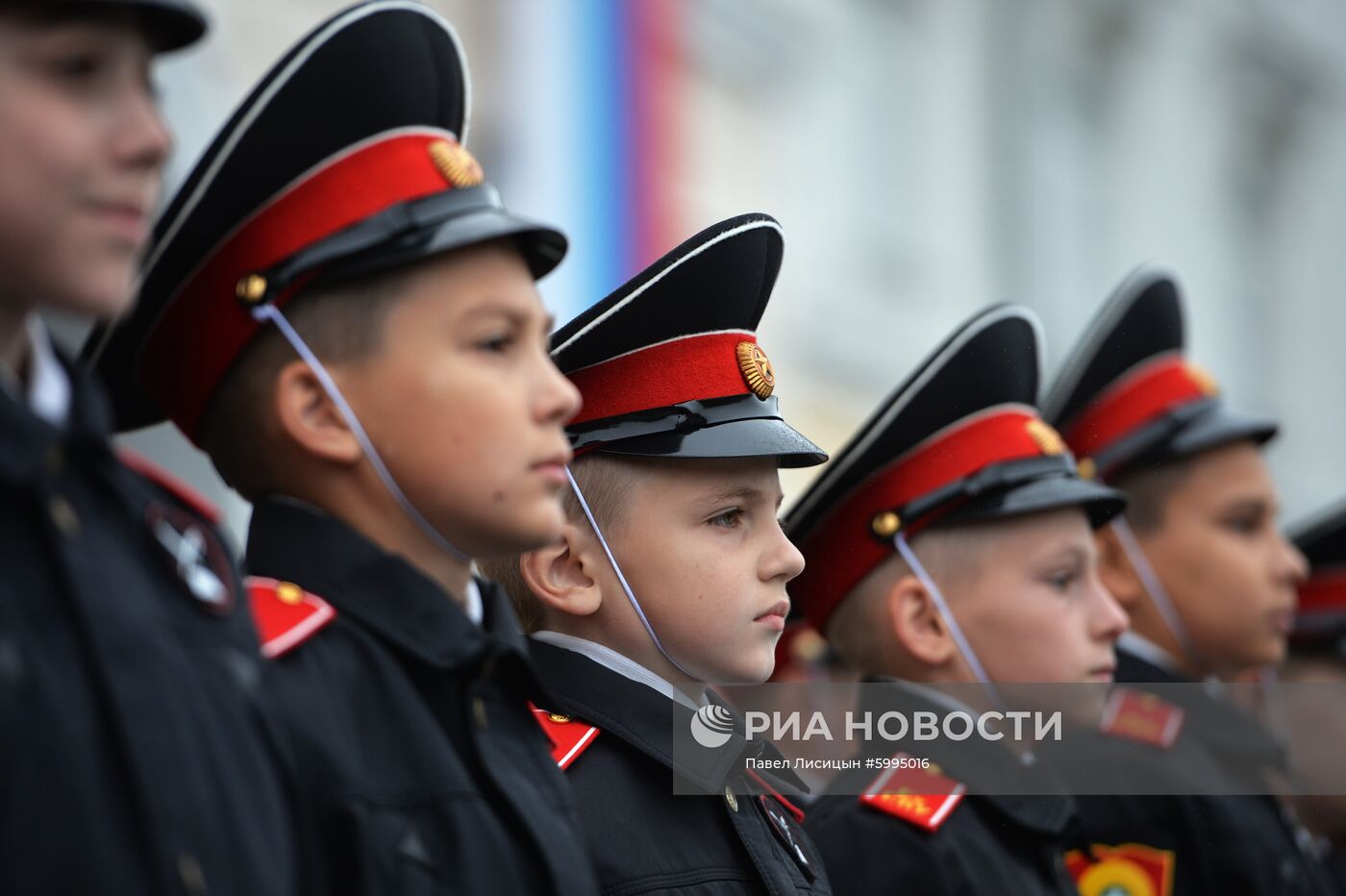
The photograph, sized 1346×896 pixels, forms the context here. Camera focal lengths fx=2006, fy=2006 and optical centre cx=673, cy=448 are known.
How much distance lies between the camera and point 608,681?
3027 millimetres

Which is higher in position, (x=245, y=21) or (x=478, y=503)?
(x=478, y=503)

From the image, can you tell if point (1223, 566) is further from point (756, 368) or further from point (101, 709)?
point (101, 709)

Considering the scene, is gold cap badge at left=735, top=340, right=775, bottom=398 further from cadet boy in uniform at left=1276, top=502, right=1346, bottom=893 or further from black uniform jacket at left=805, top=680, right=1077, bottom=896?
cadet boy in uniform at left=1276, top=502, right=1346, bottom=893

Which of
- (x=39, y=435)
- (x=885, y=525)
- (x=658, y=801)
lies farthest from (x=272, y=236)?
(x=885, y=525)

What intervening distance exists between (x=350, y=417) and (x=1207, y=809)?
251cm

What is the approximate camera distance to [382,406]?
2467 millimetres

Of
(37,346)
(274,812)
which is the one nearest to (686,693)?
(274,812)

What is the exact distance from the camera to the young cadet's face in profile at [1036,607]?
378 centimetres

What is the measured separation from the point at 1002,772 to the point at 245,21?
5.38 metres

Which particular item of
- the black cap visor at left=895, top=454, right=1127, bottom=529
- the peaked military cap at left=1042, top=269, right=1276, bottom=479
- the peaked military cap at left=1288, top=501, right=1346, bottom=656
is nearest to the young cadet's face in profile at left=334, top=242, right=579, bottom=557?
the black cap visor at left=895, top=454, right=1127, bottom=529

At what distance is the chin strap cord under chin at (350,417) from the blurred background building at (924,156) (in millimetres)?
580

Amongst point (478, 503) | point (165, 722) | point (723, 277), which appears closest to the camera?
point (165, 722)

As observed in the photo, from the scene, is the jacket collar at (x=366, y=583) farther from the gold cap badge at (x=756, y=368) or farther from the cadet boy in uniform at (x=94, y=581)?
the gold cap badge at (x=756, y=368)

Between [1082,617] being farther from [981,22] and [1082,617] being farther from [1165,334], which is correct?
[981,22]
